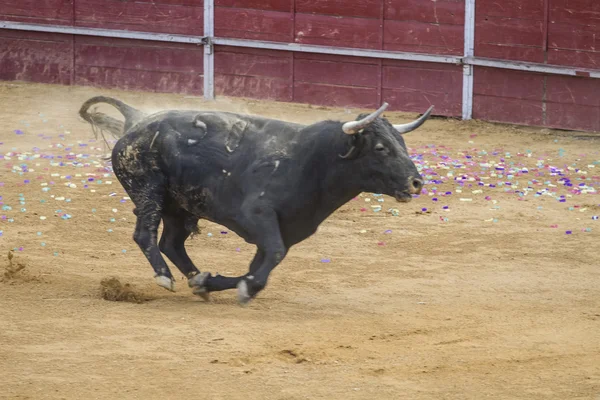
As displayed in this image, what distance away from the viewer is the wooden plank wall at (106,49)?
1457 cm

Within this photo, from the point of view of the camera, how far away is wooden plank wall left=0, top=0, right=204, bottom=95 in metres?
14.6

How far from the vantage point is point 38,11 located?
15.0 metres

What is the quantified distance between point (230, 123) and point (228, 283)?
0.97m

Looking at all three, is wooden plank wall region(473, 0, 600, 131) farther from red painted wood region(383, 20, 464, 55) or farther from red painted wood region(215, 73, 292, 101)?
red painted wood region(215, 73, 292, 101)

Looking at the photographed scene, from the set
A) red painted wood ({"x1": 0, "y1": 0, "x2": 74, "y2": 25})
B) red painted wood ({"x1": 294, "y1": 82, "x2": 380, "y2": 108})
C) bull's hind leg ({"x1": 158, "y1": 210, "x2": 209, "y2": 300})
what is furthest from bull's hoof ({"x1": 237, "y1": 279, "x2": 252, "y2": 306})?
red painted wood ({"x1": 0, "y1": 0, "x2": 74, "y2": 25})

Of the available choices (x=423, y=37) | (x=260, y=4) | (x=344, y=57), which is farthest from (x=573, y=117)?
(x=260, y=4)

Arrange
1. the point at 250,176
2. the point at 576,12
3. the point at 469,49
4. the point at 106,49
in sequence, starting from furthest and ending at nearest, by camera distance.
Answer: the point at 106,49, the point at 469,49, the point at 576,12, the point at 250,176

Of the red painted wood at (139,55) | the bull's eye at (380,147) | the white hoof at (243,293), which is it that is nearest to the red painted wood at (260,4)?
the red painted wood at (139,55)

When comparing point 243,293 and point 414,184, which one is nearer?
point 414,184

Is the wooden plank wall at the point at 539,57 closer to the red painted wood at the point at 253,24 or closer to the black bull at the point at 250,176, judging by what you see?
the red painted wood at the point at 253,24

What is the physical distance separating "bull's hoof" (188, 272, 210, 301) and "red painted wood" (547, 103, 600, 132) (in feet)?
23.0

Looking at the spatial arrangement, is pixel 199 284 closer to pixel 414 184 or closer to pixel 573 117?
pixel 414 184

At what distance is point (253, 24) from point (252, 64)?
494mm

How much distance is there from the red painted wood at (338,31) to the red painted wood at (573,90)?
7.22ft
